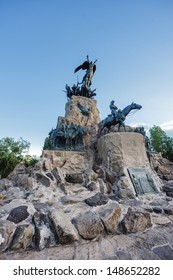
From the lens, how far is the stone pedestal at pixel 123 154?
4.78 meters

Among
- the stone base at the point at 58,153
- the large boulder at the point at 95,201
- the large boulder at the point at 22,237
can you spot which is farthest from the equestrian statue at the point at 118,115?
the large boulder at the point at 22,237

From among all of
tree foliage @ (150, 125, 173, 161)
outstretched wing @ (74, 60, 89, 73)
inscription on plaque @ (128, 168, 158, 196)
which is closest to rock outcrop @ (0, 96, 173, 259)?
inscription on plaque @ (128, 168, 158, 196)

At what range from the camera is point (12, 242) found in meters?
2.06

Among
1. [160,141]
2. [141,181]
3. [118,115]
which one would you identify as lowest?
[141,181]

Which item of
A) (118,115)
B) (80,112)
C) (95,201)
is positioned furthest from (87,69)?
(95,201)

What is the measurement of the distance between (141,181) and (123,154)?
102 centimetres

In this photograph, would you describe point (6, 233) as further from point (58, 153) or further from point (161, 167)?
point (161, 167)

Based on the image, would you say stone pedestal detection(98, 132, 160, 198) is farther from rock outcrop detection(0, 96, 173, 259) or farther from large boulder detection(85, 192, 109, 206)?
large boulder detection(85, 192, 109, 206)

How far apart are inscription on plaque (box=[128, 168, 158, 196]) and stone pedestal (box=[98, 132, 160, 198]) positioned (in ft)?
0.48

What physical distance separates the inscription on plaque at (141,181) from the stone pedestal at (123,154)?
0.48 ft

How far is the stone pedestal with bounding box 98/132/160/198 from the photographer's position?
4.78 m

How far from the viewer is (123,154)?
16.3 feet

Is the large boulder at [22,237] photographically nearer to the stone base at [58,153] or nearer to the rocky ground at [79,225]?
the rocky ground at [79,225]
